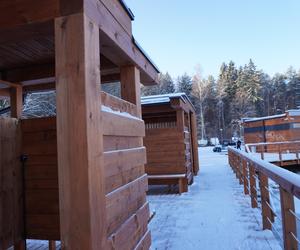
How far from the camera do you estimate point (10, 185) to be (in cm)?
249

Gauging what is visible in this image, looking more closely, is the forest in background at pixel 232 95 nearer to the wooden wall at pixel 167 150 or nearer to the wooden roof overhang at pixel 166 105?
the wooden roof overhang at pixel 166 105

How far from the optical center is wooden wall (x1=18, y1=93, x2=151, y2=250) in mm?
1795

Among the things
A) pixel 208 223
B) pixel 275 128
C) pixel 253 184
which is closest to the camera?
pixel 208 223

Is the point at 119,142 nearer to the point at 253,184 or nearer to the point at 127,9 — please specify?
the point at 127,9

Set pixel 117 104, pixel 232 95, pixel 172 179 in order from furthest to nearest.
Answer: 1. pixel 232 95
2. pixel 172 179
3. pixel 117 104

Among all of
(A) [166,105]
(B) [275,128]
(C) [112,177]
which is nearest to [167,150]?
(A) [166,105]

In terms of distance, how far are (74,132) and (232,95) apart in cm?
3951

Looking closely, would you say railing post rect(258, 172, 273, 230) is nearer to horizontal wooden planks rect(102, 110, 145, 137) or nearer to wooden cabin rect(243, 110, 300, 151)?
horizontal wooden planks rect(102, 110, 145, 137)

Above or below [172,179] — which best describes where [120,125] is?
above

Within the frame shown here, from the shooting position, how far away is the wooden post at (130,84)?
254 cm

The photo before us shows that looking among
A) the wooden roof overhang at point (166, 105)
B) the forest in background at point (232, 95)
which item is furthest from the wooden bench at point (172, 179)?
the forest in background at point (232, 95)

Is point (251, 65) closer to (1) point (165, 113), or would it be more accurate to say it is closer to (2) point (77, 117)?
(1) point (165, 113)

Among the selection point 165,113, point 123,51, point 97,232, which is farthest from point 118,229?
point 165,113

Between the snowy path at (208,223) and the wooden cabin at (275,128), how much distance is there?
11.8m
